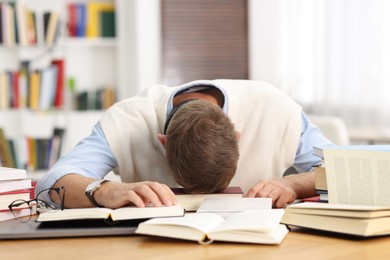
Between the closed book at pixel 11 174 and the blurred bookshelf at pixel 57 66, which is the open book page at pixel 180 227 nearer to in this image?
the closed book at pixel 11 174

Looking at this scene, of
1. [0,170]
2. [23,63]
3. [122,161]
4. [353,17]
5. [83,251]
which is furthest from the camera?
[23,63]

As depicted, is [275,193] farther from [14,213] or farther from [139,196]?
[14,213]

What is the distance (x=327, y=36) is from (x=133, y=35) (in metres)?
1.47

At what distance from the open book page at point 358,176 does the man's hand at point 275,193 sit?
19 cm

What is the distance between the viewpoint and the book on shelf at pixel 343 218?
153 cm

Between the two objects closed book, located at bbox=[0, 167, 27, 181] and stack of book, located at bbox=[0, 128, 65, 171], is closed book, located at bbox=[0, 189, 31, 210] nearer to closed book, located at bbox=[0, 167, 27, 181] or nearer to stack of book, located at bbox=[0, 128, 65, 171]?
closed book, located at bbox=[0, 167, 27, 181]

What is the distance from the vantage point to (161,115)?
2.30m

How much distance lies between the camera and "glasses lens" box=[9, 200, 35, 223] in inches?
69.8

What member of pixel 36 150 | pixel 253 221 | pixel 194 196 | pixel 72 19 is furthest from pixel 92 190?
pixel 72 19

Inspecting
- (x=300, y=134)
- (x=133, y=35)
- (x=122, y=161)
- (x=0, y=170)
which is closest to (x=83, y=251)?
(x=0, y=170)

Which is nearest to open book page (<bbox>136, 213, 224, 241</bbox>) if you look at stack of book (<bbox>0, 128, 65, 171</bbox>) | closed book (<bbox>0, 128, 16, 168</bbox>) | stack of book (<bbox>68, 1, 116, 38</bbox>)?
closed book (<bbox>0, 128, 16, 168</bbox>)

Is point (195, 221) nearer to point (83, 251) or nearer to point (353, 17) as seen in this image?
point (83, 251)

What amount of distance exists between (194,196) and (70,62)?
4.17 meters

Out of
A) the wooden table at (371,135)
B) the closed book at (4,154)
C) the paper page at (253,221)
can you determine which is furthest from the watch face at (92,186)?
the closed book at (4,154)
